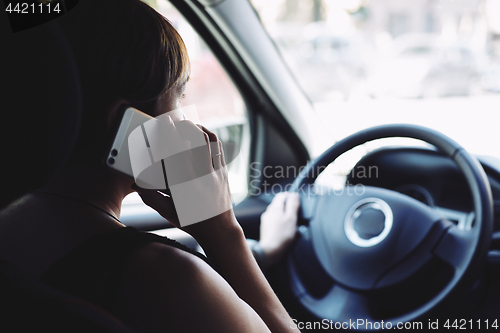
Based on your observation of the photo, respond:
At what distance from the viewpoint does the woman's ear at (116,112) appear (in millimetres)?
769

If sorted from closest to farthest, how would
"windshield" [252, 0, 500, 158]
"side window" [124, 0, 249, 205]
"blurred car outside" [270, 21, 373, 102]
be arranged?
"side window" [124, 0, 249, 205] < "windshield" [252, 0, 500, 158] < "blurred car outside" [270, 21, 373, 102]

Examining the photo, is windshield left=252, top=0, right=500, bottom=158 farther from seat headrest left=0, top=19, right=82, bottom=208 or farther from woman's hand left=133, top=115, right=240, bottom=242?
seat headrest left=0, top=19, right=82, bottom=208

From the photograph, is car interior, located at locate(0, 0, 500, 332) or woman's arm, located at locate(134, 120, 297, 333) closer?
car interior, located at locate(0, 0, 500, 332)

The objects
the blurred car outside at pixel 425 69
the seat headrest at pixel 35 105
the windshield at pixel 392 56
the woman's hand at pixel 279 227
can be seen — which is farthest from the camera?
the blurred car outside at pixel 425 69

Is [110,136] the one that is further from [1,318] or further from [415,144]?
[415,144]

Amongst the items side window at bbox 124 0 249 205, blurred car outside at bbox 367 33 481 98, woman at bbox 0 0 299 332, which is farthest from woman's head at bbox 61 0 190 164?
blurred car outside at bbox 367 33 481 98

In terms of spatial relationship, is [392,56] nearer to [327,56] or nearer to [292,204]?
[327,56]

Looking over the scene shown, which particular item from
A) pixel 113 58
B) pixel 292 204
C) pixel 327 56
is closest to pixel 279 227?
pixel 292 204

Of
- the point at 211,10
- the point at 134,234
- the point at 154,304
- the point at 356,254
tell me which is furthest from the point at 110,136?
the point at 211,10

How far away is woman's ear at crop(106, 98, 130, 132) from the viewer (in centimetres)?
77

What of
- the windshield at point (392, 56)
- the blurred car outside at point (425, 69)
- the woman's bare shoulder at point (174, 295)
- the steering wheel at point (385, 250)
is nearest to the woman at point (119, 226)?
the woman's bare shoulder at point (174, 295)

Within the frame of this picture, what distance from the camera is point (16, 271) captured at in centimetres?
67

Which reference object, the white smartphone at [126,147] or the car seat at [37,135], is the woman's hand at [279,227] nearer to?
the white smartphone at [126,147]

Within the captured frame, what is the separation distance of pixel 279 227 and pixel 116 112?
0.91 meters
